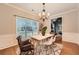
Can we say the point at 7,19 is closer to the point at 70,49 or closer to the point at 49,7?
the point at 49,7

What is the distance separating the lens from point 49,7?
1.86m

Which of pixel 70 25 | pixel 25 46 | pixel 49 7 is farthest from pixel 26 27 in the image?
pixel 70 25

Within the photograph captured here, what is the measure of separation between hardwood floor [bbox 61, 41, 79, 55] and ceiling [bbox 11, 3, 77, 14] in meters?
0.56

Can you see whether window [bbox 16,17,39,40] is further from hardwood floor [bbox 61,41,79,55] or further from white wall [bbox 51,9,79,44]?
hardwood floor [bbox 61,41,79,55]

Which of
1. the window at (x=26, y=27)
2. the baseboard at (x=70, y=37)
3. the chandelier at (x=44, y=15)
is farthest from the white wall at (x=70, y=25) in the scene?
the window at (x=26, y=27)

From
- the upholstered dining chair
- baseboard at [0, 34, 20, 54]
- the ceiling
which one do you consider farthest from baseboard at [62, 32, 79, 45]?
baseboard at [0, 34, 20, 54]

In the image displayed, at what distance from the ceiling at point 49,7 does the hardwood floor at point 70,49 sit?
1.85ft

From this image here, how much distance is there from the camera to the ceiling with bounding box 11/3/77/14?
1.84m

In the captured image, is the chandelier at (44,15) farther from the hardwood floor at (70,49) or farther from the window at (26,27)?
the hardwood floor at (70,49)

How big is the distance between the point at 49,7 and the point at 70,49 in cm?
78

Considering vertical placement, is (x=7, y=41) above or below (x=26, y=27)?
below

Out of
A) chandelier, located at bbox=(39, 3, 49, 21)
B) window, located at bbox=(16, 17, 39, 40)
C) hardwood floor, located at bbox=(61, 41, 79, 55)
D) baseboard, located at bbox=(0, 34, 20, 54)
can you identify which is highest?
chandelier, located at bbox=(39, 3, 49, 21)

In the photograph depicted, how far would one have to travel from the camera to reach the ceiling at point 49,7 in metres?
1.84
